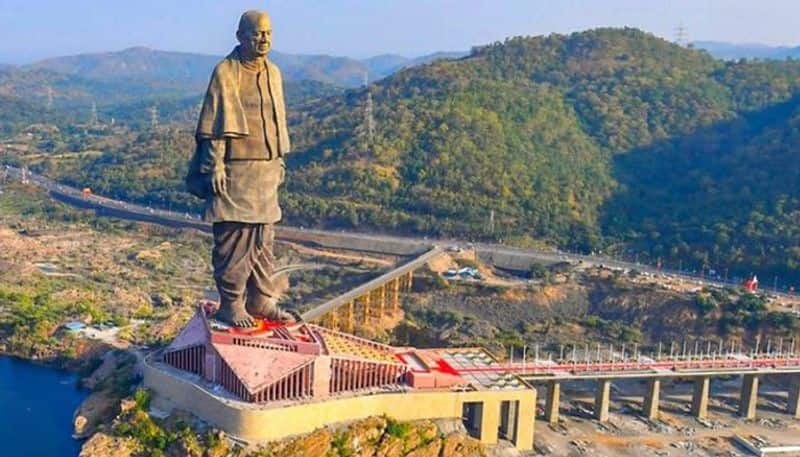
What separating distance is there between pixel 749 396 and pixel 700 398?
296cm

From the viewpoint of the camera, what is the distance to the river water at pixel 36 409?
4131cm

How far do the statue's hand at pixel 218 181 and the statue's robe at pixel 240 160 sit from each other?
166 millimetres

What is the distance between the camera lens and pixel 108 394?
1704 inches

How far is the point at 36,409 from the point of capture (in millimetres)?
45594

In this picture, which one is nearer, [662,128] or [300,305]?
[300,305]

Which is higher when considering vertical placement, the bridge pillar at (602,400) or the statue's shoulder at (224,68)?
the statue's shoulder at (224,68)

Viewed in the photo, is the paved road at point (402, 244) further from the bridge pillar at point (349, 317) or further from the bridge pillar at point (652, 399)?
the bridge pillar at point (652, 399)

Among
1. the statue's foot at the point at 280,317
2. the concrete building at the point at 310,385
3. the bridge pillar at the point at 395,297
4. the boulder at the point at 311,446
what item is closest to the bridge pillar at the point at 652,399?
the concrete building at the point at 310,385

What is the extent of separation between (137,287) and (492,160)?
41349 mm

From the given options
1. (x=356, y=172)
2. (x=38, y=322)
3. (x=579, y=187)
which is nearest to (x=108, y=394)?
(x=38, y=322)

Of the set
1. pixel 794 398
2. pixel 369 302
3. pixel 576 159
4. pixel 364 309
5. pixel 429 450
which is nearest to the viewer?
pixel 429 450

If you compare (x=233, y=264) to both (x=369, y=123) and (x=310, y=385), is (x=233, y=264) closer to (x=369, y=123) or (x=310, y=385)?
(x=310, y=385)

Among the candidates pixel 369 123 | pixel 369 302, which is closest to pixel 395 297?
pixel 369 302

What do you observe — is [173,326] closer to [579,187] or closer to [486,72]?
[579,187]
